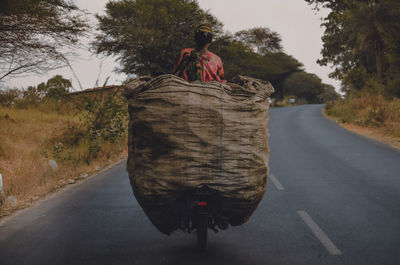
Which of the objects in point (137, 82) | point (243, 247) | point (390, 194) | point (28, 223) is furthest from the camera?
point (390, 194)

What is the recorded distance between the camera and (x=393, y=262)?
4.07 metres

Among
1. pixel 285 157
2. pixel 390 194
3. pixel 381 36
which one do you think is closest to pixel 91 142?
pixel 285 157

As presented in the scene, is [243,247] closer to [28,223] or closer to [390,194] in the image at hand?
[28,223]

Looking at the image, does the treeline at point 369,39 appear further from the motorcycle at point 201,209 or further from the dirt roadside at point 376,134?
the motorcycle at point 201,209

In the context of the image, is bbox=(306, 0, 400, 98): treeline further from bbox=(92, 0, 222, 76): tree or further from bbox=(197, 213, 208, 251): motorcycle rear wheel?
bbox=(197, 213, 208, 251): motorcycle rear wheel

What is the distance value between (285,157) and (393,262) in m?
8.03

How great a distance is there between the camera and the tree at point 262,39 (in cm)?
6612

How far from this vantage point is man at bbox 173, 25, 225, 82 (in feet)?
14.6

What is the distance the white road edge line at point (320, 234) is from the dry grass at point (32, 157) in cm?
460

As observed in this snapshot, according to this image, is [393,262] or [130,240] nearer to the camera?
[393,262]

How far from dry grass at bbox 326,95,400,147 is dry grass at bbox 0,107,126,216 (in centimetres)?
1085

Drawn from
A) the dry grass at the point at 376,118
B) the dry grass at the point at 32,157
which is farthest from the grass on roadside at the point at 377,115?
the dry grass at the point at 32,157

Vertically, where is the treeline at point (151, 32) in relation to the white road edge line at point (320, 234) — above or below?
above

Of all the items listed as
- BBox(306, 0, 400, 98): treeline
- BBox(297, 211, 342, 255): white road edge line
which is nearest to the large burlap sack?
BBox(297, 211, 342, 255): white road edge line
